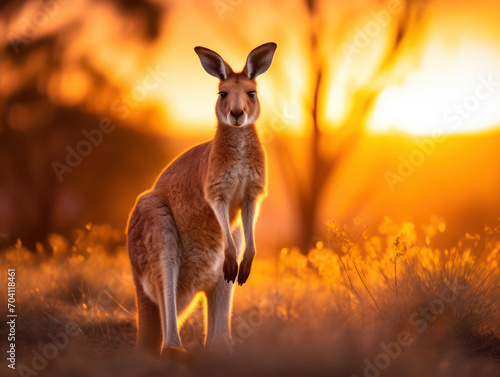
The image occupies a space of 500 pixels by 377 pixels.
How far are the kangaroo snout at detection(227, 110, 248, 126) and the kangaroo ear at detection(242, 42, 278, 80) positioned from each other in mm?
480

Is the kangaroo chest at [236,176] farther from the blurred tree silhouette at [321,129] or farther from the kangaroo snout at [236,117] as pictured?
the blurred tree silhouette at [321,129]

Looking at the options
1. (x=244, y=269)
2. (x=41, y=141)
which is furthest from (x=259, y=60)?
(x=41, y=141)

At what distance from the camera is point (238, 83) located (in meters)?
4.86

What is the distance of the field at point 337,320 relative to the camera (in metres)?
4.21

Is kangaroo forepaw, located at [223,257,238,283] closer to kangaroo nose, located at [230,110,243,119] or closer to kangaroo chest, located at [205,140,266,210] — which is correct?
kangaroo chest, located at [205,140,266,210]

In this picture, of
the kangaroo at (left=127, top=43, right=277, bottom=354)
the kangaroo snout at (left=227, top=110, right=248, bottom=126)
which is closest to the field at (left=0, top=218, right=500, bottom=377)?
the kangaroo at (left=127, top=43, right=277, bottom=354)

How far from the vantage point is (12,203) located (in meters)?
12.2

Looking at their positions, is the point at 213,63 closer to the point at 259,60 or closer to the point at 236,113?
the point at 259,60

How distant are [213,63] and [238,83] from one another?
12.1 inches

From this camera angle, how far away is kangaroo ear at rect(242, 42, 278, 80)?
16.0ft

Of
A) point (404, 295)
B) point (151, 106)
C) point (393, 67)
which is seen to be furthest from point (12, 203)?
point (404, 295)

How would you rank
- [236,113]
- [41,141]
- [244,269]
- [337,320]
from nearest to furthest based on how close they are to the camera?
[236,113] < [244,269] < [337,320] < [41,141]

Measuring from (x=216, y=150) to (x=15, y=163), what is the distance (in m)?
8.75

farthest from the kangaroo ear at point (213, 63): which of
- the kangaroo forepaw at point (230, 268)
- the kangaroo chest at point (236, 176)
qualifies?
the kangaroo forepaw at point (230, 268)
